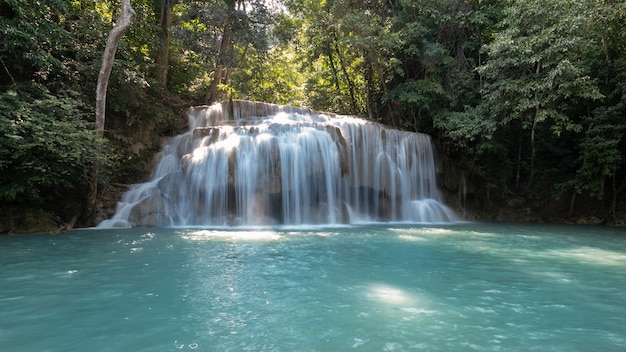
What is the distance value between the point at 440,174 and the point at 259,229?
29.3 ft

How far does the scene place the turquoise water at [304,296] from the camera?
342 centimetres

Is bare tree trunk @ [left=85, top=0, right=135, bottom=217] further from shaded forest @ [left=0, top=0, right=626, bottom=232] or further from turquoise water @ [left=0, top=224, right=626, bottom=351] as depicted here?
turquoise water @ [left=0, top=224, right=626, bottom=351]

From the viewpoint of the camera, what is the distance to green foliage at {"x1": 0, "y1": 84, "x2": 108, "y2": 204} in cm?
815

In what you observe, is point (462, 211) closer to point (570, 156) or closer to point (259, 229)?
point (570, 156)

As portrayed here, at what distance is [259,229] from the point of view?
35.2ft

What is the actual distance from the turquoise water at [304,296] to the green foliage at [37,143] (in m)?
1.47

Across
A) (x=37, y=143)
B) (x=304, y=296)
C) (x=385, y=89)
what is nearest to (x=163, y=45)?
(x=37, y=143)

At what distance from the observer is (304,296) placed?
4668 millimetres

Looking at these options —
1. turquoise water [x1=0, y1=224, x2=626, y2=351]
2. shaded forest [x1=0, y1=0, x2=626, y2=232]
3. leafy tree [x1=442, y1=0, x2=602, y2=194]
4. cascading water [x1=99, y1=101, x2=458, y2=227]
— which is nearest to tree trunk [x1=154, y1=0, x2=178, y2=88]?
shaded forest [x1=0, y1=0, x2=626, y2=232]

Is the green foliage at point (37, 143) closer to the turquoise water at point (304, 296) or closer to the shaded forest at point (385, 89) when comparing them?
the shaded forest at point (385, 89)

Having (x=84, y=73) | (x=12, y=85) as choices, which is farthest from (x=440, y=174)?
(x=12, y=85)

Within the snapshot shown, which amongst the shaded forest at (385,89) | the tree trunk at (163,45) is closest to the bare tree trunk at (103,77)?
the shaded forest at (385,89)

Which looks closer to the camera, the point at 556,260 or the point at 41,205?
the point at 556,260

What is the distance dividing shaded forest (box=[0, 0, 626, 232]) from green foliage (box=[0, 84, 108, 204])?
40mm
